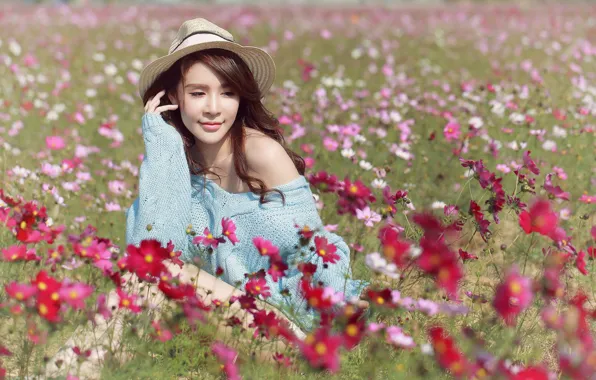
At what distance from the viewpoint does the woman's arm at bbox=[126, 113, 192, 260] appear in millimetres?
2789

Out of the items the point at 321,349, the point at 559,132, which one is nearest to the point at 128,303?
the point at 321,349

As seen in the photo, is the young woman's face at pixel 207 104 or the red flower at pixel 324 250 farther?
the young woman's face at pixel 207 104

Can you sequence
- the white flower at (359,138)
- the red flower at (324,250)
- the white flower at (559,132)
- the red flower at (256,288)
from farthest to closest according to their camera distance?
the white flower at (559,132) → the white flower at (359,138) → the red flower at (324,250) → the red flower at (256,288)

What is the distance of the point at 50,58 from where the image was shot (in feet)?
24.6

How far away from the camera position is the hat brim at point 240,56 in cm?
283

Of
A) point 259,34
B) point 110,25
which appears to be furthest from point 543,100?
point 110,25

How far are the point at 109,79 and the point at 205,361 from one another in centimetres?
498

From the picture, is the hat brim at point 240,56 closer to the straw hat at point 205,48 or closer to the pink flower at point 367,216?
the straw hat at point 205,48

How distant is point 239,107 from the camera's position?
312 cm

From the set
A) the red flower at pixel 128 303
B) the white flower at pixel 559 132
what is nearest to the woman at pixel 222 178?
the red flower at pixel 128 303

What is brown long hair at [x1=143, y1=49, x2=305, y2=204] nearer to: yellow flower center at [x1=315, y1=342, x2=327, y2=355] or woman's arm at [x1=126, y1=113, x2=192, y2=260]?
woman's arm at [x1=126, y1=113, x2=192, y2=260]

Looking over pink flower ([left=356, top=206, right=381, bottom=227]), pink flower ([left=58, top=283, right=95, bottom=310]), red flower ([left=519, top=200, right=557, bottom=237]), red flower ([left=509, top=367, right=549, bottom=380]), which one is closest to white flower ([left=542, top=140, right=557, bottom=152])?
pink flower ([left=356, top=206, right=381, bottom=227])

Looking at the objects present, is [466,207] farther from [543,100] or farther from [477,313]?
[543,100]

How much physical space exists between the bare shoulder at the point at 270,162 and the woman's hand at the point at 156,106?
39 cm
